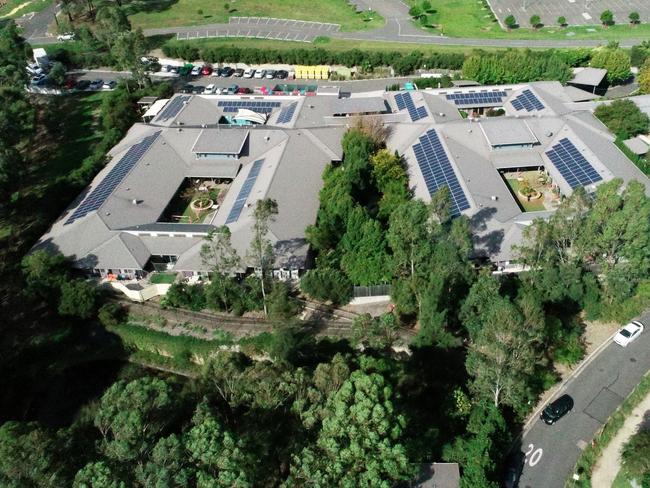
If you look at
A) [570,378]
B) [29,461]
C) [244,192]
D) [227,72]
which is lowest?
[227,72]

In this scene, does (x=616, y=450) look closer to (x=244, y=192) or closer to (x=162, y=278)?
(x=162, y=278)

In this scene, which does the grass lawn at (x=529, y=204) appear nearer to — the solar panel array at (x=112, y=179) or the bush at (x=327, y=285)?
the bush at (x=327, y=285)

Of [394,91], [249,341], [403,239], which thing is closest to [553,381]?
[403,239]

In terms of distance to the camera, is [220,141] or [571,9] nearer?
[220,141]

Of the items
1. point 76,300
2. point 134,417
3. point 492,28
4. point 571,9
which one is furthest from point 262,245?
point 571,9

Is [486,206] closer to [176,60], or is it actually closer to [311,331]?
[311,331]

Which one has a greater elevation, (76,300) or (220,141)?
(220,141)
